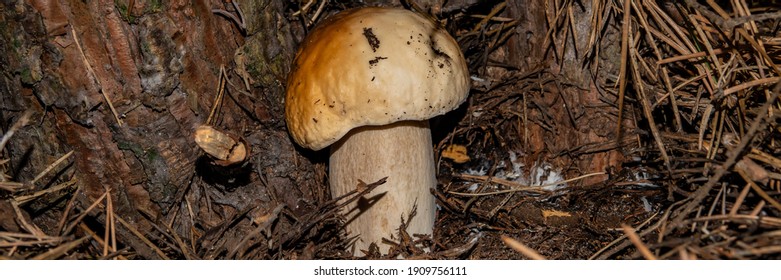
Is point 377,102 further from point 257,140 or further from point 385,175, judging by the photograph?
point 257,140

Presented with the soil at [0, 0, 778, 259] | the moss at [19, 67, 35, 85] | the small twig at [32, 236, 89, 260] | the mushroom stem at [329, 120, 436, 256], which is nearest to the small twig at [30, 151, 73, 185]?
the soil at [0, 0, 778, 259]

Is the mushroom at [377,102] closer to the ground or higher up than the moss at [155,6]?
closer to the ground

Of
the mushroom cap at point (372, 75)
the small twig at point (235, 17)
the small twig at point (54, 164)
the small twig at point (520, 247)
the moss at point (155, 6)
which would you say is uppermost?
the moss at point (155, 6)

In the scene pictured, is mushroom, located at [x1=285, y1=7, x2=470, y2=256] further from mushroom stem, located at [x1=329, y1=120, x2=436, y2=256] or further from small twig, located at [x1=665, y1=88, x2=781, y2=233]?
small twig, located at [x1=665, y1=88, x2=781, y2=233]

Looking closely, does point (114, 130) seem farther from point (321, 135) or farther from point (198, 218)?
point (321, 135)

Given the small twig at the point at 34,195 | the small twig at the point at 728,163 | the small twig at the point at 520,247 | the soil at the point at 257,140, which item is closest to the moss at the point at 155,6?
the soil at the point at 257,140

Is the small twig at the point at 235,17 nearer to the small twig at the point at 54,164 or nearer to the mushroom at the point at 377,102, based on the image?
the mushroom at the point at 377,102

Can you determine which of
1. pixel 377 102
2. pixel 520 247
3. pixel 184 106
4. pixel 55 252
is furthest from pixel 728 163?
pixel 55 252
